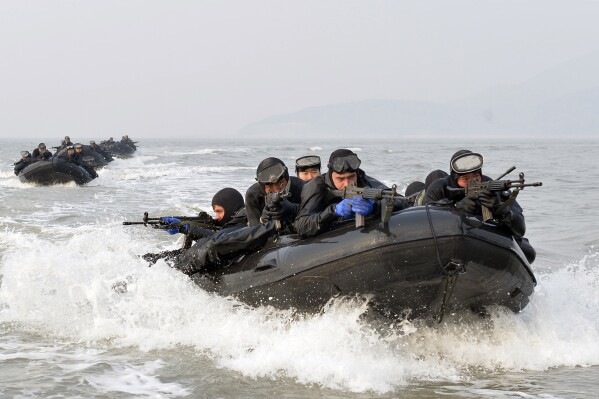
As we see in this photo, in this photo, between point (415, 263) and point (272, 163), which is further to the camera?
point (272, 163)

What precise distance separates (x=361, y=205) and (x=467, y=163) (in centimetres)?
97

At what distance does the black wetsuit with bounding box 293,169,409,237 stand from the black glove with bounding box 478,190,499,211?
0.66m

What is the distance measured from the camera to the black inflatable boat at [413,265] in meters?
5.56

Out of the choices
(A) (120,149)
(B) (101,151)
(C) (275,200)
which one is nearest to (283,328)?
(C) (275,200)

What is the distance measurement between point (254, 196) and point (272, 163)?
35 cm

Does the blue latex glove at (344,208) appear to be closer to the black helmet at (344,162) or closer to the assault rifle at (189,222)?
the black helmet at (344,162)

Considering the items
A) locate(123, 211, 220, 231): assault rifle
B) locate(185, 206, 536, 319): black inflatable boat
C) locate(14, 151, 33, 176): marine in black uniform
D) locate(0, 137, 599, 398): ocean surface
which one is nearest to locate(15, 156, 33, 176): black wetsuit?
locate(14, 151, 33, 176): marine in black uniform

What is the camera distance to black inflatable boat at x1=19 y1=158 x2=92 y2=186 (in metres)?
23.2

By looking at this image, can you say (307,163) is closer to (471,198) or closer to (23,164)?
(471,198)

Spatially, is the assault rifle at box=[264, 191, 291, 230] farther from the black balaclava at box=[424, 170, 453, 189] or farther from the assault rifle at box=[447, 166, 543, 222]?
the black balaclava at box=[424, 170, 453, 189]

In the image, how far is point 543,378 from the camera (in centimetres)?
582

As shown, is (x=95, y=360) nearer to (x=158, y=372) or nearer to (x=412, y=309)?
(x=158, y=372)

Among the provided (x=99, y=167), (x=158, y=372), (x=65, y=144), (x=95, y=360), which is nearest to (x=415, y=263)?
(x=158, y=372)

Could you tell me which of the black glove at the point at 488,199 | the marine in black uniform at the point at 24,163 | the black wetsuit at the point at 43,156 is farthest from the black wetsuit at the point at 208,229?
the marine in black uniform at the point at 24,163
